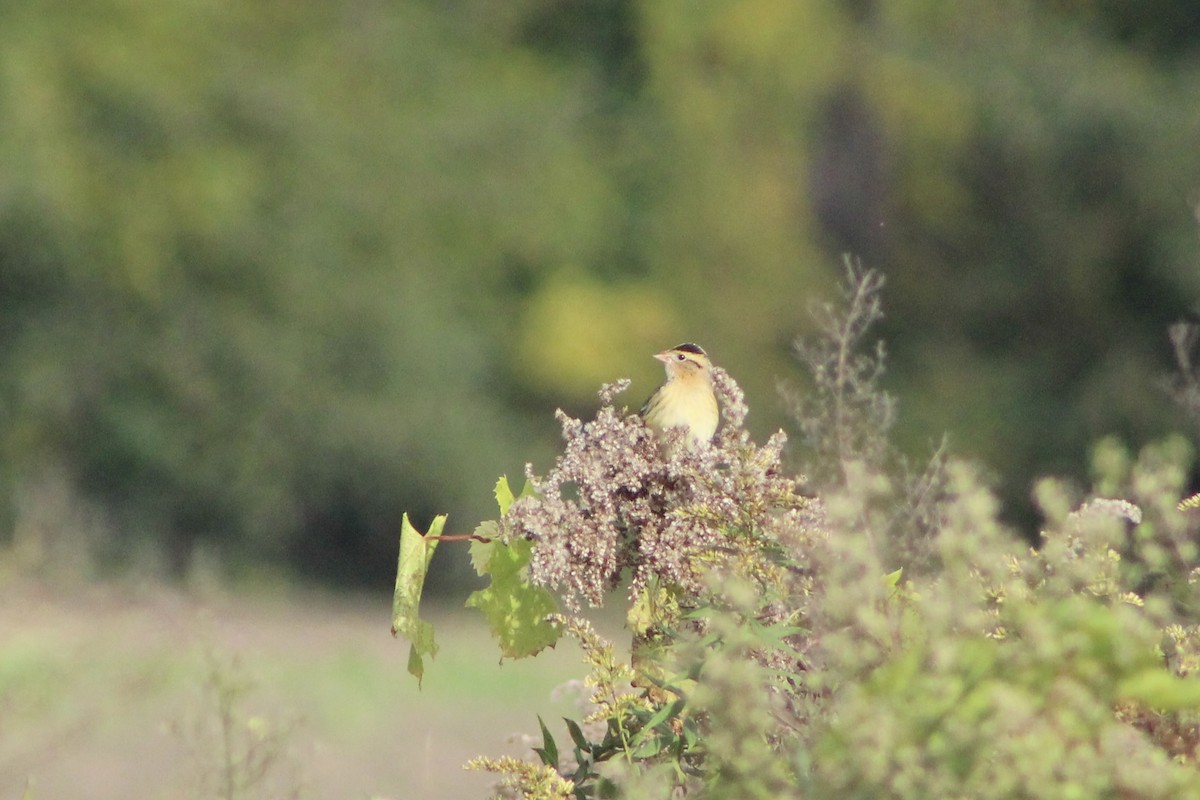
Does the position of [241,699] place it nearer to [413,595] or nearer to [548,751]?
[413,595]

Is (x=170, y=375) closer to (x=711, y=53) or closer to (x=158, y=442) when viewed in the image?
(x=158, y=442)

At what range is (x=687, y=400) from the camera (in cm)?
409

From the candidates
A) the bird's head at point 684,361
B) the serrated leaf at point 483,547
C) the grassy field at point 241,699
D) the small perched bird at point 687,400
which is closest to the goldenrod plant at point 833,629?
the serrated leaf at point 483,547

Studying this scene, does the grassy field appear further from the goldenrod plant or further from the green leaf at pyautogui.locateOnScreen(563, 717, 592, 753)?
the goldenrod plant

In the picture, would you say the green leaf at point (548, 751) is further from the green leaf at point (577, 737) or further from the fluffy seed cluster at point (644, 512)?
the fluffy seed cluster at point (644, 512)

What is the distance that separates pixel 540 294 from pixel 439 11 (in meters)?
4.18

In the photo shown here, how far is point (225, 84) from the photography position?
19.0m

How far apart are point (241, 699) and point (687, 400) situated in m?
1.14

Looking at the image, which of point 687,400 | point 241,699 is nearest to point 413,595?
point 241,699

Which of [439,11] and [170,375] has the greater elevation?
[439,11]

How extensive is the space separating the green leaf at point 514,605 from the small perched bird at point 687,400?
897mm

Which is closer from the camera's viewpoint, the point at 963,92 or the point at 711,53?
the point at 963,92

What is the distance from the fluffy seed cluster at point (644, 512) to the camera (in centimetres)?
278

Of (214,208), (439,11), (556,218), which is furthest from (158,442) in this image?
(439,11)
